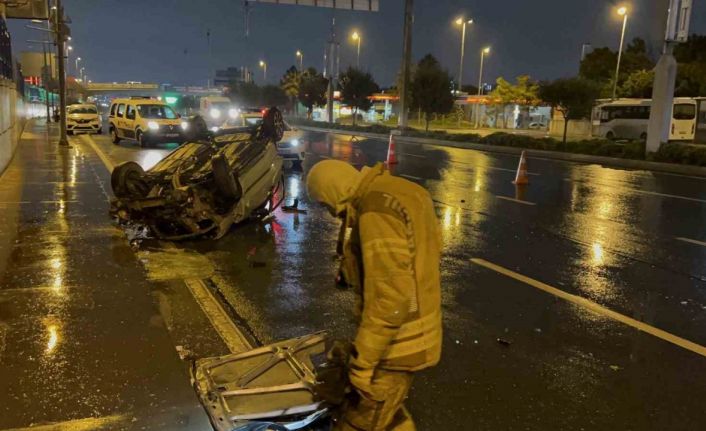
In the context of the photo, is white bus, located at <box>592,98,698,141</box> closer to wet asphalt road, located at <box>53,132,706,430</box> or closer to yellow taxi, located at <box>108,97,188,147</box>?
yellow taxi, located at <box>108,97,188,147</box>

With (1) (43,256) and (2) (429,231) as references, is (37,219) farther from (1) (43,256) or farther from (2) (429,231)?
(2) (429,231)

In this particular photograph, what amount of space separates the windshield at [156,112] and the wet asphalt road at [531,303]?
52.2 feet

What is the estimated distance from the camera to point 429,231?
2.49m

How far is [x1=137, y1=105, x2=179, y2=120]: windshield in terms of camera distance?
25859mm

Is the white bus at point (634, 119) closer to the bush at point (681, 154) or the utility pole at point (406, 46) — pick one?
the bush at point (681, 154)

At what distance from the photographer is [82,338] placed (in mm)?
4828

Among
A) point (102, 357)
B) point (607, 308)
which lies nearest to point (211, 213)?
point (102, 357)

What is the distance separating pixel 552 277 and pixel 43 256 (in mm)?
5894

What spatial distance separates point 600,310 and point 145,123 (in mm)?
22364

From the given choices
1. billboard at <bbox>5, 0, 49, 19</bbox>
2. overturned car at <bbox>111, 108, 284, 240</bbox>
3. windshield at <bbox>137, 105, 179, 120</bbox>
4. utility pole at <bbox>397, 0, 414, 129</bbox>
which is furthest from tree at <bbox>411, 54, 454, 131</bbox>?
overturned car at <bbox>111, 108, 284, 240</bbox>

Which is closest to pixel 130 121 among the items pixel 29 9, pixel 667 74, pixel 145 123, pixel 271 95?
pixel 145 123

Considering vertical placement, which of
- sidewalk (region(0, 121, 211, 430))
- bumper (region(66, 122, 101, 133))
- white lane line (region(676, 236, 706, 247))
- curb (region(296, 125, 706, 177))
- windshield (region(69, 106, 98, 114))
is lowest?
sidewalk (region(0, 121, 211, 430))

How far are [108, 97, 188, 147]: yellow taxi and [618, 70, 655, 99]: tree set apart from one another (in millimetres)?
36768

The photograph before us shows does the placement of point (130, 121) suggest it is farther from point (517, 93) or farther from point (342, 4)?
point (517, 93)
